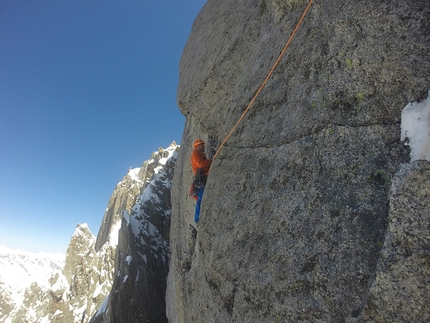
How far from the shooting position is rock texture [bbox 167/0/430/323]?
3.20 meters

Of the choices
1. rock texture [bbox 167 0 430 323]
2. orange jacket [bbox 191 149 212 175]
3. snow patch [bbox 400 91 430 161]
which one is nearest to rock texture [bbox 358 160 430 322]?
rock texture [bbox 167 0 430 323]

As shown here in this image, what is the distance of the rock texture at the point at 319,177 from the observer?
3.20m

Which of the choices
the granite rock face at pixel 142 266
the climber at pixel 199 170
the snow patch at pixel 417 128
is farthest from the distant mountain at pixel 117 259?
the snow patch at pixel 417 128

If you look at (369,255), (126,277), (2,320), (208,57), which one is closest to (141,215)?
(126,277)

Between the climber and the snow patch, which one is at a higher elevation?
the climber

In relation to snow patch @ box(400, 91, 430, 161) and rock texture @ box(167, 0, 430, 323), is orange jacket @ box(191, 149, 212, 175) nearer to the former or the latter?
rock texture @ box(167, 0, 430, 323)

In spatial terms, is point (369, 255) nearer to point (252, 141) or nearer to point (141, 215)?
point (252, 141)

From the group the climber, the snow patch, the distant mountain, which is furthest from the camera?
the distant mountain

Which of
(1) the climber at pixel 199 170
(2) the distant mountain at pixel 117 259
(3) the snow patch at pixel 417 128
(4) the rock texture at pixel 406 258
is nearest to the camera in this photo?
(4) the rock texture at pixel 406 258

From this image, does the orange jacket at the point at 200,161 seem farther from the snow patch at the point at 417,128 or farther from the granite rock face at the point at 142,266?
the granite rock face at the point at 142,266

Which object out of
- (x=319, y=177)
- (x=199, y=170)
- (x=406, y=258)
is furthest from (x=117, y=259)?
(x=406, y=258)

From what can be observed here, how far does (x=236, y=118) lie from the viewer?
6.59m

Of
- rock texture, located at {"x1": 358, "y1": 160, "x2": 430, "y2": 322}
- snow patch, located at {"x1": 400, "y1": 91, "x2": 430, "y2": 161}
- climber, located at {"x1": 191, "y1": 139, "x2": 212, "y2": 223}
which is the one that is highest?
climber, located at {"x1": 191, "y1": 139, "x2": 212, "y2": 223}

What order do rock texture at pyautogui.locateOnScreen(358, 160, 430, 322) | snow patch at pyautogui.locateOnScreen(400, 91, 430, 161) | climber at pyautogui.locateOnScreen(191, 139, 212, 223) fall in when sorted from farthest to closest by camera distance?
1. climber at pyautogui.locateOnScreen(191, 139, 212, 223)
2. snow patch at pyautogui.locateOnScreen(400, 91, 430, 161)
3. rock texture at pyautogui.locateOnScreen(358, 160, 430, 322)
